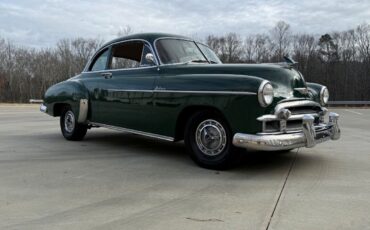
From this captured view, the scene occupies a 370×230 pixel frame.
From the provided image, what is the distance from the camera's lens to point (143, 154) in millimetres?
6832

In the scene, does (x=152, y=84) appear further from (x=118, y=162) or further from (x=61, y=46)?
(x=61, y=46)

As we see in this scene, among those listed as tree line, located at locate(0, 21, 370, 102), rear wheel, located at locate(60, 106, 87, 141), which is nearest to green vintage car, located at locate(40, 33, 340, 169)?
rear wheel, located at locate(60, 106, 87, 141)

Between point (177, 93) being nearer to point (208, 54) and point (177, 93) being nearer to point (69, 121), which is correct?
point (208, 54)

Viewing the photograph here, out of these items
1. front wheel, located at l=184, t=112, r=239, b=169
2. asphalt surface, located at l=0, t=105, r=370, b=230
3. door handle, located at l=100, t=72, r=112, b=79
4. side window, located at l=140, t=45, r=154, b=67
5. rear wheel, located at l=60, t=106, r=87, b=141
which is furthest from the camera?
rear wheel, located at l=60, t=106, r=87, b=141

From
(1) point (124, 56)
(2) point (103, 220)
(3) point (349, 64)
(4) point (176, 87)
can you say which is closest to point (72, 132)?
(1) point (124, 56)

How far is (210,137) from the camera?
5539 mm

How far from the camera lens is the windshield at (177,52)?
21.1 ft

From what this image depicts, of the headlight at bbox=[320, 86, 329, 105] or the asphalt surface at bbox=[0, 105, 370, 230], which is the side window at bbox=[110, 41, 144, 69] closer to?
the asphalt surface at bbox=[0, 105, 370, 230]

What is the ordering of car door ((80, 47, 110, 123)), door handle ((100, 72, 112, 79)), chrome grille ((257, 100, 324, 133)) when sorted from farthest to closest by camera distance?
car door ((80, 47, 110, 123))
door handle ((100, 72, 112, 79))
chrome grille ((257, 100, 324, 133))

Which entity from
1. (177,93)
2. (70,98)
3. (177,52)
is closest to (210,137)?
(177,93)

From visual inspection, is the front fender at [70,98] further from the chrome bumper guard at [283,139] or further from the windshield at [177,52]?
the chrome bumper guard at [283,139]

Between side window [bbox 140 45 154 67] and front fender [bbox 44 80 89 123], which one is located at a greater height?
side window [bbox 140 45 154 67]

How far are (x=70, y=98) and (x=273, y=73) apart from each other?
4.30 meters

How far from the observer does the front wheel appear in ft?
17.6
